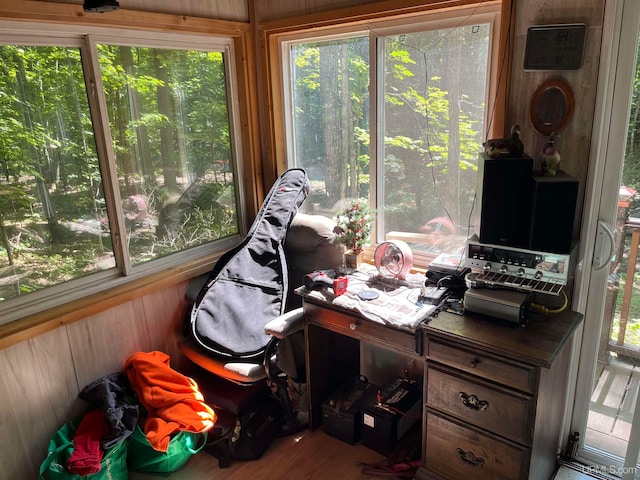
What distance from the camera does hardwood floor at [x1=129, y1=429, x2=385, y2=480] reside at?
216 centimetres

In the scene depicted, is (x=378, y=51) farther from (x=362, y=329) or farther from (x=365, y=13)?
(x=362, y=329)

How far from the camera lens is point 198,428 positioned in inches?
82.4

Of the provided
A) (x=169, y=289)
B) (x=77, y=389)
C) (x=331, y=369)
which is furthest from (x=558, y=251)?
(x=77, y=389)

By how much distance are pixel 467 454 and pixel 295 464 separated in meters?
0.82

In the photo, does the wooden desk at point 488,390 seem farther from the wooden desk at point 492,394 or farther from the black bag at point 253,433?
the black bag at point 253,433

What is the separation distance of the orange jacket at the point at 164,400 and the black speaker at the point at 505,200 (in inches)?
56.8

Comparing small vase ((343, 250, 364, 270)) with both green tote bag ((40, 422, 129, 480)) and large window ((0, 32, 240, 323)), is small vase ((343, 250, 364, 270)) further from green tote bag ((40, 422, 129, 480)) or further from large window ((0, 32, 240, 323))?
green tote bag ((40, 422, 129, 480))

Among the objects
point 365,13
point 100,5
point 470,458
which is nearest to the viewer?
point 100,5

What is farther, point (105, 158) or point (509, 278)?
point (105, 158)

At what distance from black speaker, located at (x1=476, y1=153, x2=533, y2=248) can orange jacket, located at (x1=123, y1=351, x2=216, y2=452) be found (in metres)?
1.44

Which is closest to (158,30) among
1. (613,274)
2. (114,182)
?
(114,182)

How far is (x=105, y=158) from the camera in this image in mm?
2258

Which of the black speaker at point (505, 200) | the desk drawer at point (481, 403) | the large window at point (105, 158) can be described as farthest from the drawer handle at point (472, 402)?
the large window at point (105, 158)

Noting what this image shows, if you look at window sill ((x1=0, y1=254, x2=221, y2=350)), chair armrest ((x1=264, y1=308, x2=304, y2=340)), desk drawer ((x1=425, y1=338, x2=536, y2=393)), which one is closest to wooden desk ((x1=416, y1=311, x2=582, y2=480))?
desk drawer ((x1=425, y1=338, x2=536, y2=393))
